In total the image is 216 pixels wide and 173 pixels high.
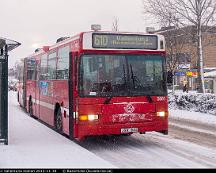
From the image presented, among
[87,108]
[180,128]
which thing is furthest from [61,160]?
[180,128]

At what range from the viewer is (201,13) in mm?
32000

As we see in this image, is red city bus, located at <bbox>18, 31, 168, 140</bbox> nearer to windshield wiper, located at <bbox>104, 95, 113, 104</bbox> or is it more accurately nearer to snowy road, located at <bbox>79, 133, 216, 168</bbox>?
windshield wiper, located at <bbox>104, 95, 113, 104</bbox>

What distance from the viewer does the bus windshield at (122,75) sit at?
37.3 feet

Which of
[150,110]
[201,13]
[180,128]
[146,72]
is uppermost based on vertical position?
[201,13]

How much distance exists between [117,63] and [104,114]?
4.52ft

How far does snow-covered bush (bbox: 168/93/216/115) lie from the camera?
21.9 metres

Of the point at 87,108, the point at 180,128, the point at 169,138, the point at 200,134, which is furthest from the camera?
the point at 180,128

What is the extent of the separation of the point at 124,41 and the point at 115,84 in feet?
4.01

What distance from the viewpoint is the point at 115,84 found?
1153cm

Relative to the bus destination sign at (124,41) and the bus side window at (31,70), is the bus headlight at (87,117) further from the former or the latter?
the bus side window at (31,70)

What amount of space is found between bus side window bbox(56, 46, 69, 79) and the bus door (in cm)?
70

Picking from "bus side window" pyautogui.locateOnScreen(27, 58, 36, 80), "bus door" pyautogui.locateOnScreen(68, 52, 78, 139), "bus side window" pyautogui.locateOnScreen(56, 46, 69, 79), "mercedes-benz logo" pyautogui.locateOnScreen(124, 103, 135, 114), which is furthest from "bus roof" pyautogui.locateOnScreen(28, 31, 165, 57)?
"bus side window" pyautogui.locateOnScreen(27, 58, 36, 80)

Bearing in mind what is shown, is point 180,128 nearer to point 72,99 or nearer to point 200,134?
point 200,134

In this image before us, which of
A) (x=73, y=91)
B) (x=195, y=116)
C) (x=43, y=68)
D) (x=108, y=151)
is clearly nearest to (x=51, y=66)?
(x=43, y=68)
